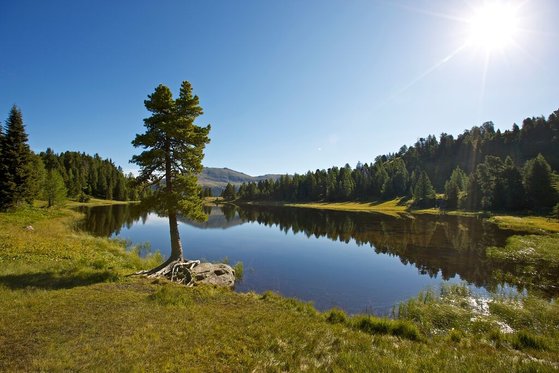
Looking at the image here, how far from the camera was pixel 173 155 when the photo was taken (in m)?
23.5

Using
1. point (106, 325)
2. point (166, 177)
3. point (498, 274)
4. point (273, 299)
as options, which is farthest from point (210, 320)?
point (498, 274)

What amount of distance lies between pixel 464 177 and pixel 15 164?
13882 cm

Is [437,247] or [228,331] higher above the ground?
[228,331]

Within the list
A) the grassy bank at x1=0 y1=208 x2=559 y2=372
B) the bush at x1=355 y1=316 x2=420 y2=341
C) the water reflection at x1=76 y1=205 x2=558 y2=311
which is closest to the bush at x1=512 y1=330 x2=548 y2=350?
the grassy bank at x1=0 y1=208 x2=559 y2=372

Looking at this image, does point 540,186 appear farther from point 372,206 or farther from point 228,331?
point 228,331

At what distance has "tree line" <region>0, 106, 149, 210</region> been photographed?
4569cm

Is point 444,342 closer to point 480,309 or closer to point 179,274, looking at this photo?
point 480,309

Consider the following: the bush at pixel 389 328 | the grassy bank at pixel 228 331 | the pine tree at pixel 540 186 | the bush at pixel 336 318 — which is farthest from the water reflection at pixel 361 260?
the pine tree at pixel 540 186

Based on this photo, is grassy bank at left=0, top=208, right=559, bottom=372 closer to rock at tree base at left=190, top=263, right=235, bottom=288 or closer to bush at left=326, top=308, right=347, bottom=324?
bush at left=326, top=308, right=347, bottom=324

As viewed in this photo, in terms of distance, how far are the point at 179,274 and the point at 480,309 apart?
2111cm

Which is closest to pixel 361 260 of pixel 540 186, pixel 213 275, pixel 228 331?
pixel 213 275

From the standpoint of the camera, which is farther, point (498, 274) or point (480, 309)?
point (498, 274)

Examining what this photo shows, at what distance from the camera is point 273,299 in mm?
17750

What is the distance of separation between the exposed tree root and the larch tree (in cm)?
7
